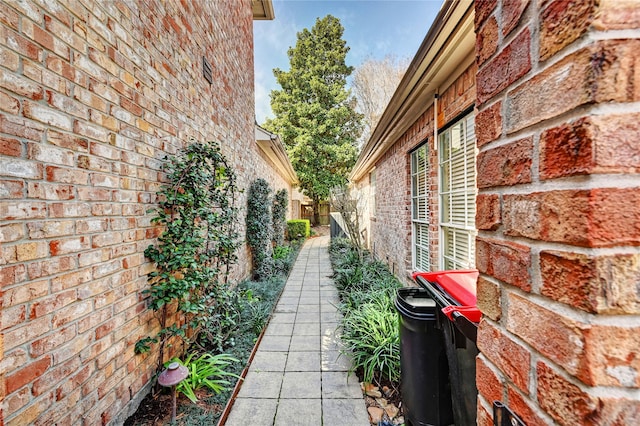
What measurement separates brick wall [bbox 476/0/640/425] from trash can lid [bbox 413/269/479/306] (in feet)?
2.65

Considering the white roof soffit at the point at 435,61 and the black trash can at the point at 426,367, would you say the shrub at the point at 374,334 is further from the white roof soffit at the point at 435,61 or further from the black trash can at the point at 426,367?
the white roof soffit at the point at 435,61

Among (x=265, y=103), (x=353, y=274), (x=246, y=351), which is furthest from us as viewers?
(x=265, y=103)

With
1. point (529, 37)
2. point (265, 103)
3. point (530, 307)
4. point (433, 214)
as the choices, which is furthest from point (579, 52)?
point (265, 103)

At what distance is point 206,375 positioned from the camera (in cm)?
236

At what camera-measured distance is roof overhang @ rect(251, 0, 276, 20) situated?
5961 millimetres

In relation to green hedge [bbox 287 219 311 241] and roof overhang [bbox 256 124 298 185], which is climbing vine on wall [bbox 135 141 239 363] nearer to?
roof overhang [bbox 256 124 298 185]

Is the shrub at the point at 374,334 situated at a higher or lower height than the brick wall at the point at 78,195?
lower

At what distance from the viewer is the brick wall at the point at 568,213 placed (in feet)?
1.37

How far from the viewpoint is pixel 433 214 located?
11.0 feet

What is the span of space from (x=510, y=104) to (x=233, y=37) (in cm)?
523

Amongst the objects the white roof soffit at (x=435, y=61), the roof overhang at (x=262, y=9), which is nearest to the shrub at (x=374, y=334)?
the white roof soffit at (x=435, y=61)

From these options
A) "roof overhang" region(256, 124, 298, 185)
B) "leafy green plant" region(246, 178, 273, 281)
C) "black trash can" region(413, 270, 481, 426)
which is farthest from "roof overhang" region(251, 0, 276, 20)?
"black trash can" region(413, 270, 481, 426)

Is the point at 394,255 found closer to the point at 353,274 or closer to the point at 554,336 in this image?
the point at 353,274

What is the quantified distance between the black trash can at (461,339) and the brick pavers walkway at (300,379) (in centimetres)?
108
